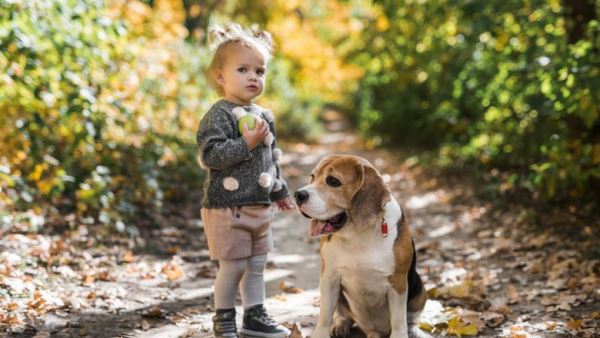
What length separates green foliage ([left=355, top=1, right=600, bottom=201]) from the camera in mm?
6020

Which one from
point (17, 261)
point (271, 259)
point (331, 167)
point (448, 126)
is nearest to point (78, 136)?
point (17, 261)

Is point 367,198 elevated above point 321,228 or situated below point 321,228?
above

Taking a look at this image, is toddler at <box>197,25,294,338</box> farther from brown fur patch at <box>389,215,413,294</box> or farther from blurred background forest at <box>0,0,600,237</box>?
blurred background forest at <box>0,0,600,237</box>

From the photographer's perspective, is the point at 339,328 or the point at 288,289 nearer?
the point at 339,328

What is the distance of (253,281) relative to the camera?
13.2 feet

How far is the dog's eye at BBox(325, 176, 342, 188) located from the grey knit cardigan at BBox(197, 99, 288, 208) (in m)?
0.47

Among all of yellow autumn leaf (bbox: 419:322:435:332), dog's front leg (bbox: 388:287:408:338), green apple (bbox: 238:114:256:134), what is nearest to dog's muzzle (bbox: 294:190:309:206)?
green apple (bbox: 238:114:256:134)

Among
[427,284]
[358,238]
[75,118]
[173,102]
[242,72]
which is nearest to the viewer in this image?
[358,238]

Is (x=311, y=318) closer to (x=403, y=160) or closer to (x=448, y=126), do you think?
(x=448, y=126)

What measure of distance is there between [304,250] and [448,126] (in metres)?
5.39

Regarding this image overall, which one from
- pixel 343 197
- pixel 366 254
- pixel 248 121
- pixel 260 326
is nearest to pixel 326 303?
pixel 366 254

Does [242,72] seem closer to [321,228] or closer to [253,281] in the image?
[321,228]

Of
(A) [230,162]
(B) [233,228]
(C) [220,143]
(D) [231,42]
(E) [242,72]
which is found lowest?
(B) [233,228]

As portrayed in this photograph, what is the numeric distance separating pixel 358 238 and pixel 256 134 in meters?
0.86
